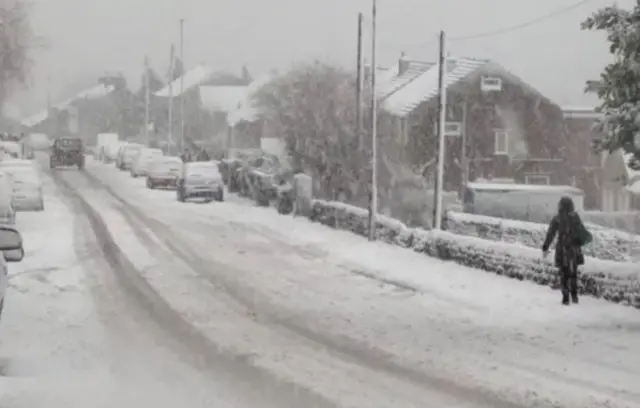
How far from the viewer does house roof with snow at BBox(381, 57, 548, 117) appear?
50.1 m

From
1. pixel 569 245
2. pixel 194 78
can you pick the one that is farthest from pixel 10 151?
pixel 194 78

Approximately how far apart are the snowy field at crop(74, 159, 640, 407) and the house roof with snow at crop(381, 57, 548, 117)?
26859 millimetres

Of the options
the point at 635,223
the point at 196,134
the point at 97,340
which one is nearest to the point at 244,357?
the point at 97,340

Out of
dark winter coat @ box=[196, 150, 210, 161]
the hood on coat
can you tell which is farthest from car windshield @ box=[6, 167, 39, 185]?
dark winter coat @ box=[196, 150, 210, 161]

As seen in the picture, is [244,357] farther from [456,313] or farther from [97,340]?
[456,313]

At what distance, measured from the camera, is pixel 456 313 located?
14344 mm

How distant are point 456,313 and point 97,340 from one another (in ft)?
17.0

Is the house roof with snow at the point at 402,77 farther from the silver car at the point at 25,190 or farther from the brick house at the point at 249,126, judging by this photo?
the silver car at the point at 25,190

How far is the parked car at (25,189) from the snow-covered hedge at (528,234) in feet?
46.5

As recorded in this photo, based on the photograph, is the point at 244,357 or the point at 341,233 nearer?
the point at 244,357

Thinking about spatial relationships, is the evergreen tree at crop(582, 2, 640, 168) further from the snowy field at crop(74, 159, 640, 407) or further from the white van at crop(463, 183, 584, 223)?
the white van at crop(463, 183, 584, 223)

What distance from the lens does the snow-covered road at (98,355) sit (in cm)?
881

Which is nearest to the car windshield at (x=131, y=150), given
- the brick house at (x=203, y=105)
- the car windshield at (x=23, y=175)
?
the car windshield at (x=23, y=175)

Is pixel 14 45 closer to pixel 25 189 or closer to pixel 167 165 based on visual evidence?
pixel 167 165
